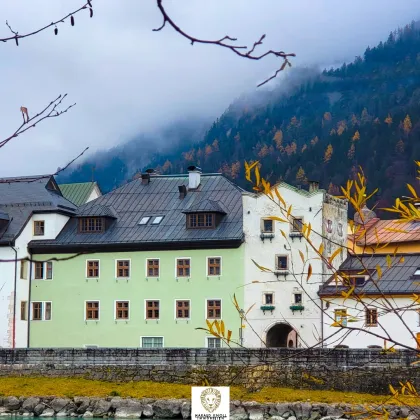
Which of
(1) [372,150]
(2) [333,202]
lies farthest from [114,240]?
(1) [372,150]

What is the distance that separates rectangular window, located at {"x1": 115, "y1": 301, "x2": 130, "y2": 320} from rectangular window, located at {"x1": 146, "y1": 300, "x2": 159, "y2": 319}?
1174mm

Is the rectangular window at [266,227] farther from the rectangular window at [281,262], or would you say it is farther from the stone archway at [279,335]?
the stone archway at [279,335]

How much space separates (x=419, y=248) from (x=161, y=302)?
65.9 feet

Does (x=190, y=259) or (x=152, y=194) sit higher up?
(x=152, y=194)

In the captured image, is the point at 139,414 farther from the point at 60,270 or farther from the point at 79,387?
the point at 60,270

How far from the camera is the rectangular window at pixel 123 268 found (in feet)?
208

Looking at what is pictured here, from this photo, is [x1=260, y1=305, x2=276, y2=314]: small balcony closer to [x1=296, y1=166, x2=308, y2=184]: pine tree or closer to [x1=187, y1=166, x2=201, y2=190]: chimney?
[x1=187, y1=166, x2=201, y2=190]: chimney

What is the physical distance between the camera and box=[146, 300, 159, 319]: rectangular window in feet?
203

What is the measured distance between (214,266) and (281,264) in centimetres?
379

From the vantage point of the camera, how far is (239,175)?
630 ft

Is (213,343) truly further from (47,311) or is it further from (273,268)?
(47,311)

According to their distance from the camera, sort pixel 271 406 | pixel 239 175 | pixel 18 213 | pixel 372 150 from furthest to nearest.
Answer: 1. pixel 239 175
2. pixel 372 150
3. pixel 18 213
4. pixel 271 406

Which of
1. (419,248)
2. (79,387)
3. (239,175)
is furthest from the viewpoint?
(239,175)

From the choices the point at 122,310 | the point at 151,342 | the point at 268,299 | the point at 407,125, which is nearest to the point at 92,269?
the point at 122,310
